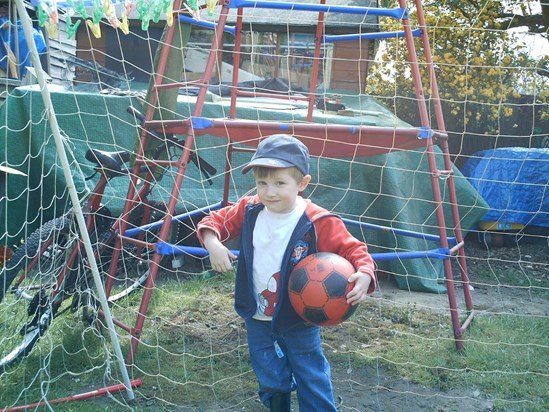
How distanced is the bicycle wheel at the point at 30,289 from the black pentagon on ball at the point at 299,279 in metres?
1.29

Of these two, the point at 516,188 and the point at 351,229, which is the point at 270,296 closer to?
the point at 351,229

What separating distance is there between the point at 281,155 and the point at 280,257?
1.30 feet

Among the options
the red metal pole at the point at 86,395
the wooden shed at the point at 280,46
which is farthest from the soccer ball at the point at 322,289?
the wooden shed at the point at 280,46

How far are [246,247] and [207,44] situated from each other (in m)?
7.06

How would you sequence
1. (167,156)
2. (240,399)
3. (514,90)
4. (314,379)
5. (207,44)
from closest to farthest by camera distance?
(314,379)
(240,399)
(167,156)
(514,90)
(207,44)

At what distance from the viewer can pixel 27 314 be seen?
11.2ft

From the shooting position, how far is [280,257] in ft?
8.20

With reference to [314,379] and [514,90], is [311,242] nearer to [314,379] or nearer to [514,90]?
[314,379]

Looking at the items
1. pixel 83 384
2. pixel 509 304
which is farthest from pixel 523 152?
pixel 83 384

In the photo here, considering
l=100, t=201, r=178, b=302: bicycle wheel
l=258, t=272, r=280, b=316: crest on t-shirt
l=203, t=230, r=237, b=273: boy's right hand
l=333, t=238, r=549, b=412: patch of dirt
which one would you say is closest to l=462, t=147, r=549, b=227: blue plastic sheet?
l=333, t=238, r=549, b=412: patch of dirt

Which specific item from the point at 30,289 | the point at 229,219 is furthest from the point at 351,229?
the point at 229,219

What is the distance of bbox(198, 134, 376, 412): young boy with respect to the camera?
244 cm

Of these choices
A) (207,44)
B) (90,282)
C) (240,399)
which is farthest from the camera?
(207,44)

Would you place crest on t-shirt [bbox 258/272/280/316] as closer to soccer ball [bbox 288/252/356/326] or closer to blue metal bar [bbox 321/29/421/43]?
soccer ball [bbox 288/252/356/326]
